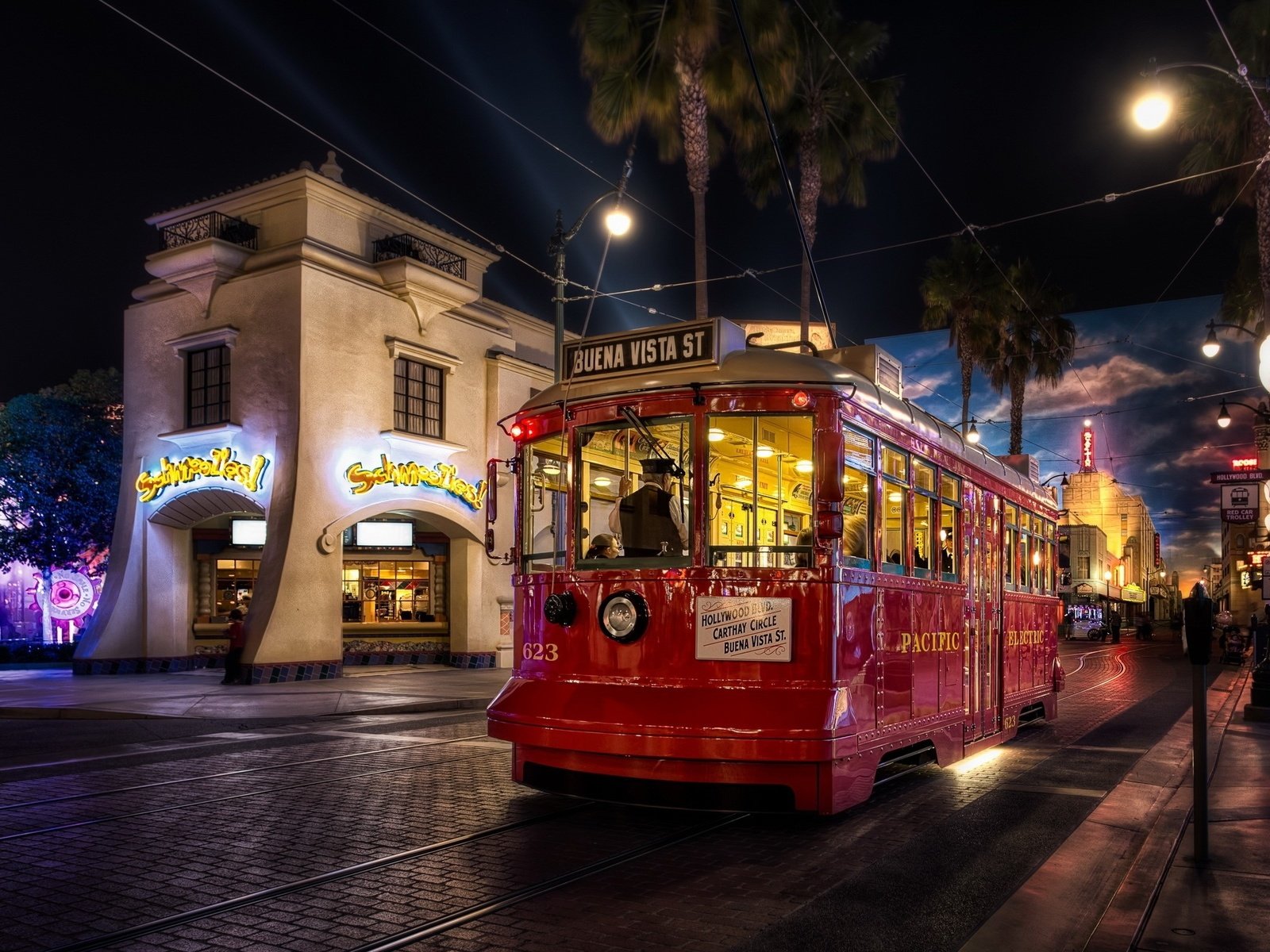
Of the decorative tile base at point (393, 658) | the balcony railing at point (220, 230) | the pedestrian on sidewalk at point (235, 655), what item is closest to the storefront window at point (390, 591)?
the decorative tile base at point (393, 658)

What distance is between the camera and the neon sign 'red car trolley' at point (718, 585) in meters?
7.32

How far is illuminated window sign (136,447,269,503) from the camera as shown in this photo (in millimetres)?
23078

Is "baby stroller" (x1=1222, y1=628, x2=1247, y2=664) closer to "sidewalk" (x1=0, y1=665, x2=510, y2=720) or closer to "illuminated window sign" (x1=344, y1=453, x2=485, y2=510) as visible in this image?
"sidewalk" (x1=0, y1=665, x2=510, y2=720)

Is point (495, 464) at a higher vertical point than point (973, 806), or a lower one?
higher

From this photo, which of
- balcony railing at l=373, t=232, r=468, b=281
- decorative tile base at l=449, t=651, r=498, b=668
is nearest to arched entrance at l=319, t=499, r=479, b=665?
decorative tile base at l=449, t=651, r=498, b=668

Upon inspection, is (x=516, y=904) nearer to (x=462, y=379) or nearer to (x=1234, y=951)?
(x=1234, y=951)

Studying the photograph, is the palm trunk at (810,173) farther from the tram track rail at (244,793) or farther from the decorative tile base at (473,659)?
the tram track rail at (244,793)

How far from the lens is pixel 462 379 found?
2666 cm

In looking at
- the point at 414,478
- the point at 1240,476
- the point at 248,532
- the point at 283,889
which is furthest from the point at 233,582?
the point at 283,889

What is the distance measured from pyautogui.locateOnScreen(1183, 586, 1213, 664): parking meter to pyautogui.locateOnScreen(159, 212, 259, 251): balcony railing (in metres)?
21.7

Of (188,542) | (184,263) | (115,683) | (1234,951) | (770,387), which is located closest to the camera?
(1234,951)

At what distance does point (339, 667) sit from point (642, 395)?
1719 centimetres

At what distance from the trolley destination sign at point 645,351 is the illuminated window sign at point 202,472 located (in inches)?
633

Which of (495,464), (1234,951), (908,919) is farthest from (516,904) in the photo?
(495,464)
